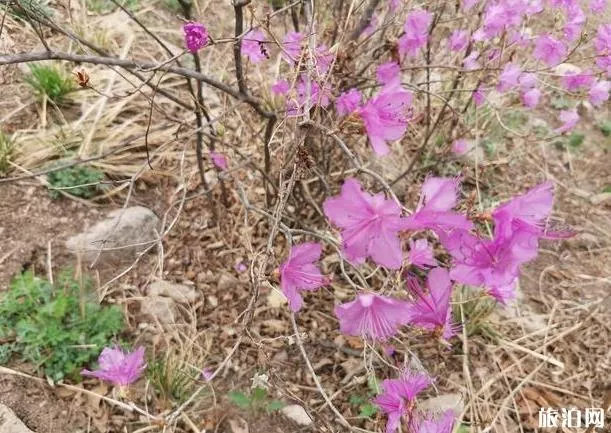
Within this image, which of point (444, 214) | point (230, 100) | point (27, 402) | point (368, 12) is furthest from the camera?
point (230, 100)

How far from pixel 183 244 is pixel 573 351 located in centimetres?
155

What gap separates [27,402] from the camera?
184 cm

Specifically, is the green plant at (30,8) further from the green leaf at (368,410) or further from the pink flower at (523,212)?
the green leaf at (368,410)

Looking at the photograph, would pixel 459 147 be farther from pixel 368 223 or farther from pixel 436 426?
pixel 368 223

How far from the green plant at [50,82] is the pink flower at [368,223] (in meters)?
2.01

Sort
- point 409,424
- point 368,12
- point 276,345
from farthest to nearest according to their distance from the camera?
point 276,345
point 368,12
point 409,424

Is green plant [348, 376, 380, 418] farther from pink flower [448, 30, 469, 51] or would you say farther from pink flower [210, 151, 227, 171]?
pink flower [448, 30, 469, 51]

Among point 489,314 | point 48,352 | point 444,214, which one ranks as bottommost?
point 489,314

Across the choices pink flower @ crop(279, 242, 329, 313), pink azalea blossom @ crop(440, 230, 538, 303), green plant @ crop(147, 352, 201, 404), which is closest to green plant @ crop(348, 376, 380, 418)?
green plant @ crop(147, 352, 201, 404)

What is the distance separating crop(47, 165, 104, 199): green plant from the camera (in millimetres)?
2338

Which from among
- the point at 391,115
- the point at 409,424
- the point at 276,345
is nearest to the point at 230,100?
the point at 276,345

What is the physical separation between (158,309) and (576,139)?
2331 mm

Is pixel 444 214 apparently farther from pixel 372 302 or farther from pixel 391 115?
pixel 391 115

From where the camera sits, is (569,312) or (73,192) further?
(569,312)
